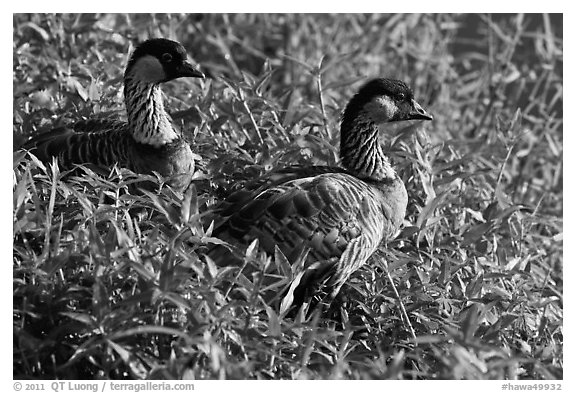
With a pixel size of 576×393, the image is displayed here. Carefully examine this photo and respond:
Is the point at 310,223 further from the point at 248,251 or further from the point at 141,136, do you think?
the point at 141,136

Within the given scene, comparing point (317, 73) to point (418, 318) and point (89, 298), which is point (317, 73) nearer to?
point (418, 318)

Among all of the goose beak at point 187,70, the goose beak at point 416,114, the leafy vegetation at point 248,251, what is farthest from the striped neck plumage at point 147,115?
the goose beak at point 416,114

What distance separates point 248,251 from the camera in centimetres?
407

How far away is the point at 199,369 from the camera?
12.5ft

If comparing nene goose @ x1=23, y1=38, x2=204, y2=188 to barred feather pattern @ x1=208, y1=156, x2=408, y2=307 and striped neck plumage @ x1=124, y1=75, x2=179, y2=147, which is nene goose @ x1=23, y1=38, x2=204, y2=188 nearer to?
striped neck plumage @ x1=124, y1=75, x2=179, y2=147

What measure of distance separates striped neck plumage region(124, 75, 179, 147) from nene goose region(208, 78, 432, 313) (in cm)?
59

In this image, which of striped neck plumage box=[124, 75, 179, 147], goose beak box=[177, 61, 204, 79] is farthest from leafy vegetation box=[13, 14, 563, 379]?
goose beak box=[177, 61, 204, 79]

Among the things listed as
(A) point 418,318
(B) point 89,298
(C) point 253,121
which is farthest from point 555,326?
(B) point 89,298

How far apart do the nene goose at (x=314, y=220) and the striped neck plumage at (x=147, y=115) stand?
1.92 feet

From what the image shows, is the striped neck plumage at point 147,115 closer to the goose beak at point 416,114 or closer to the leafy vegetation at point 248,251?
the leafy vegetation at point 248,251

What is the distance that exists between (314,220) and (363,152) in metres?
0.69

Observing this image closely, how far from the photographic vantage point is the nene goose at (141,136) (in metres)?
5.27

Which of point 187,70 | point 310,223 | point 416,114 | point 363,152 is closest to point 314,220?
point 310,223

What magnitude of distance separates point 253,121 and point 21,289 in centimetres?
216
